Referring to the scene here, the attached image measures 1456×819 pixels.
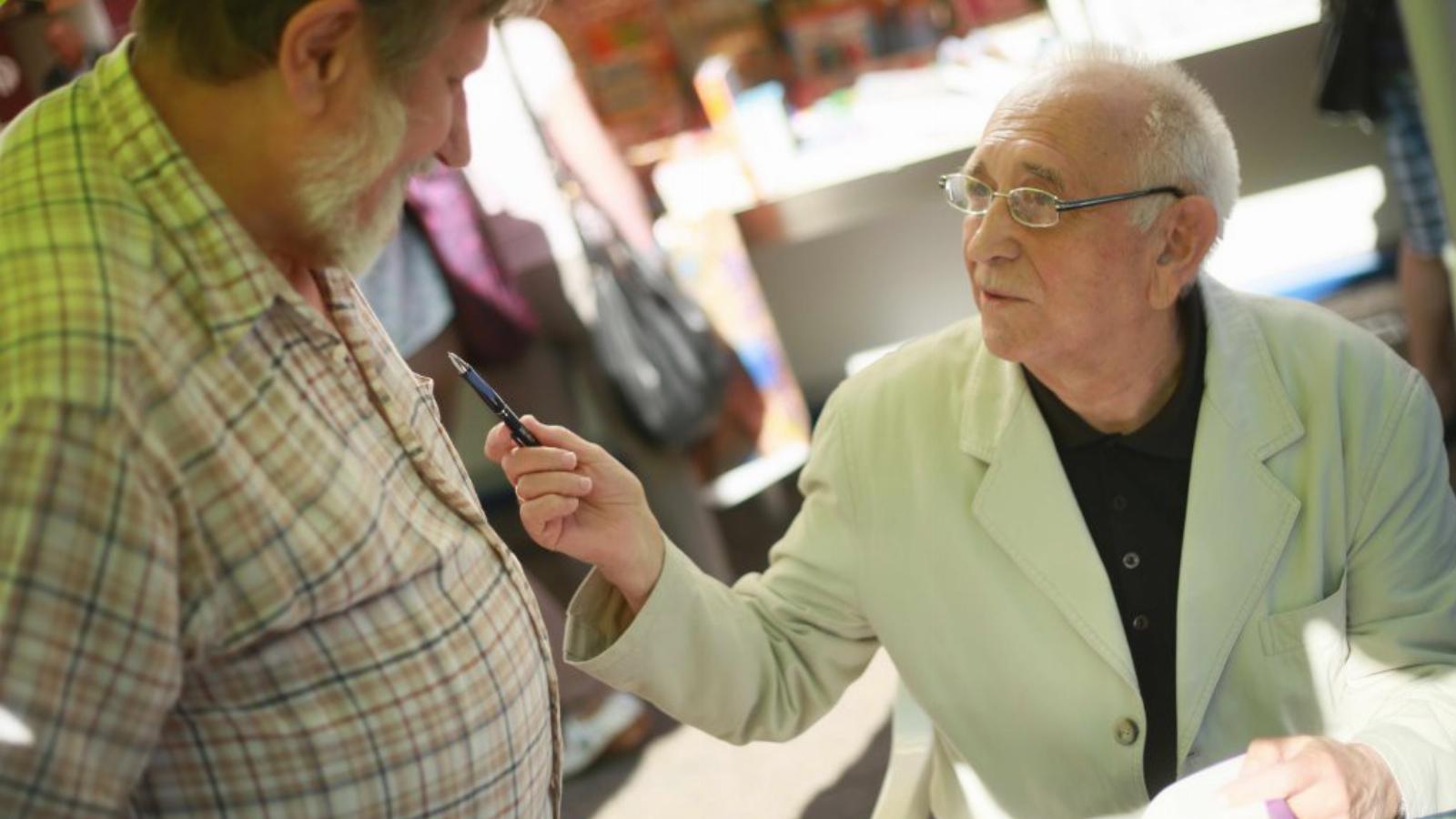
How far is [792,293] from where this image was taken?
5.42 m

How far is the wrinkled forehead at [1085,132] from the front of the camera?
171cm

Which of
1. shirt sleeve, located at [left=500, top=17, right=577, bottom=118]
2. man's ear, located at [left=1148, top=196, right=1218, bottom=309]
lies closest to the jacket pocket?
man's ear, located at [left=1148, top=196, right=1218, bottom=309]

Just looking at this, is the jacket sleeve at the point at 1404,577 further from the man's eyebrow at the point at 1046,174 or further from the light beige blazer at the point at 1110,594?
the man's eyebrow at the point at 1046,174

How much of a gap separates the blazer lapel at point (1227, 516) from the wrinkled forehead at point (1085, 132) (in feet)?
0.87

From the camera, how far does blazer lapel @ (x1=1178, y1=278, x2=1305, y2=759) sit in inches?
67.4

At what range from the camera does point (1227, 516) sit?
1734mm

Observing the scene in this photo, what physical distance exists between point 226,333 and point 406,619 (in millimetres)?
278

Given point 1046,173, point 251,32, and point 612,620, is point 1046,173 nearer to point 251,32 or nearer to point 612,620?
point 612,620

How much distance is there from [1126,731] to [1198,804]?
11.9 inches

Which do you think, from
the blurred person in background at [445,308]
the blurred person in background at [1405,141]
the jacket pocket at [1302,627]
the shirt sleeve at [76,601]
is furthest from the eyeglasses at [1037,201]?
the blurred person in background at [1405,141]

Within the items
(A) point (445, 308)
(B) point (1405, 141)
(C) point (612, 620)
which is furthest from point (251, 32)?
(B) point (1405, 141)

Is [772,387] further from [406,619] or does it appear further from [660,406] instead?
[406,619]

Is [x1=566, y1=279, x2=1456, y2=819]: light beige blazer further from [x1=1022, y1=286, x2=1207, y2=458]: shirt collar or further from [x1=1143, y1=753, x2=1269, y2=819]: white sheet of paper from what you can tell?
[x1=1143, y1=753, x2=1269, y2=819]: white sheet of paper

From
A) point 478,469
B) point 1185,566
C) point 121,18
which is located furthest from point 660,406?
point 1185,566
